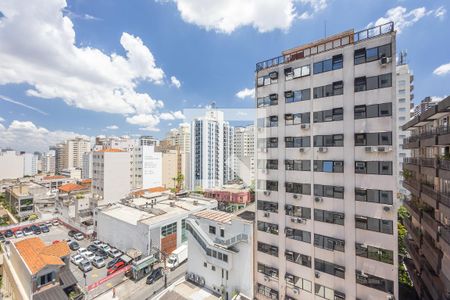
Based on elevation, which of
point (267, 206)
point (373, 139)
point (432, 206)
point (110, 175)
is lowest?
point (110, 175)

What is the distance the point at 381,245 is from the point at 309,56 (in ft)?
45.4

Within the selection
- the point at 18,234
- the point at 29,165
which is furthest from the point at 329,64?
the point at 29,165

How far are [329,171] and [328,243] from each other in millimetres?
5110

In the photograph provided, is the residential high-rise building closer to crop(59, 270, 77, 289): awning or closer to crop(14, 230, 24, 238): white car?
crop(59, 270, 77, 289): awning

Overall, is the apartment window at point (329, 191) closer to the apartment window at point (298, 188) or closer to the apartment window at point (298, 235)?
the apartment window at point (298, 188)

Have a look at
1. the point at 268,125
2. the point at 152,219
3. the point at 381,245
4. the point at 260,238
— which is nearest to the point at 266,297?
the point at 260,238

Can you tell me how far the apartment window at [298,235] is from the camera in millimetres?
15383

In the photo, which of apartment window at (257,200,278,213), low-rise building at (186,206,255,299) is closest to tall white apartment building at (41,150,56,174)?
low-rise building at (186,206,255,299)

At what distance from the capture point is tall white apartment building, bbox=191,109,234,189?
66.6 metres

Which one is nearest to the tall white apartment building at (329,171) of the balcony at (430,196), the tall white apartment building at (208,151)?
the balcony at (430,196)

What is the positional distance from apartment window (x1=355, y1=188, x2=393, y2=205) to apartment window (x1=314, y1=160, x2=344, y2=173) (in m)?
1.72

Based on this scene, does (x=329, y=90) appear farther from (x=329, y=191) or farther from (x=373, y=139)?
(x=329, y=191)

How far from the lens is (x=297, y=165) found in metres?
16.1

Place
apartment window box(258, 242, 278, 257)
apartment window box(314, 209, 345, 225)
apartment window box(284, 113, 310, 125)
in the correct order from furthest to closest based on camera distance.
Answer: apartment window box(258, 242, 278, 257)
apartment window box(284, 113, 310, 125)
apartment window box(314, 209, 345, 225)
